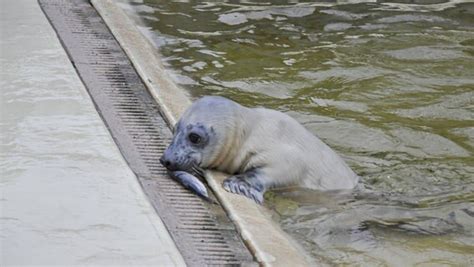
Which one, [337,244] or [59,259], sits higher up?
[59,259]

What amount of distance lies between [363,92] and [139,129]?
2.00 m

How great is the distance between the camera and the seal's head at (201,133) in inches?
183

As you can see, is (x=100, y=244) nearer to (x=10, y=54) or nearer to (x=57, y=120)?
(x=57, y=120)

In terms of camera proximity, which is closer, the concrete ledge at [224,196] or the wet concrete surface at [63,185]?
the wet concrete surface at [63,185]

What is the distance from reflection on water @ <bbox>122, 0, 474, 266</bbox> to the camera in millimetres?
4379

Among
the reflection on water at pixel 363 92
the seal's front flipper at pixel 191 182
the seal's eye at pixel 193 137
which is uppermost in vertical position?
the seal's eye at pixel 193 137

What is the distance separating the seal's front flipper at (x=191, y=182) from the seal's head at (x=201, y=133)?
0.47 feet

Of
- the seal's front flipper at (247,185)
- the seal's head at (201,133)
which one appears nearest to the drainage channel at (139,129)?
the seal's head at (201,133)

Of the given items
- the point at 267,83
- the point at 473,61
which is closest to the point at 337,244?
the point at 267,83

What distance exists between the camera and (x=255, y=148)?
4.82 meters

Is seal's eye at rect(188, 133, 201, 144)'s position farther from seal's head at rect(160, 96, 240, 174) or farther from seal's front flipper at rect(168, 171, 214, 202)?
seal's front flipper at rect(168, 171, 214, 202)

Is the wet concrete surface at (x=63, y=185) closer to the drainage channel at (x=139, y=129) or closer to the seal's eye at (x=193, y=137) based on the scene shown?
the drainage channel at (x=139, y=129)

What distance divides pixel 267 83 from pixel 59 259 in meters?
3.45

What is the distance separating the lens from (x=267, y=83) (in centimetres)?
661
